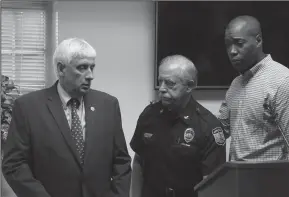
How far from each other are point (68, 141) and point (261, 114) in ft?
3.18

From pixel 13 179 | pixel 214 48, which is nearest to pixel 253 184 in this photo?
pixel 13 179

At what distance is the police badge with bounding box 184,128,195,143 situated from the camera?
9.66 feet

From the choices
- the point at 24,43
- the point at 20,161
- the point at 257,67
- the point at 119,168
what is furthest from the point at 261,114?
the point at 24,43

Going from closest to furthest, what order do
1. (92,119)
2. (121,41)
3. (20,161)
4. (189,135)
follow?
(20,161) < (92,119) < (189,135) < (121,41)

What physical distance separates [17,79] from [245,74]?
241cm

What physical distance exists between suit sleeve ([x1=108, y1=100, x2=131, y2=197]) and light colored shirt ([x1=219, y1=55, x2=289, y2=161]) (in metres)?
0.59

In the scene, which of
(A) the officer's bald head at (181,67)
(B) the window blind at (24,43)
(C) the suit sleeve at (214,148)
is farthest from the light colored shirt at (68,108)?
(B) the window blind at (24,43)

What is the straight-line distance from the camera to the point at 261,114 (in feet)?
8.98

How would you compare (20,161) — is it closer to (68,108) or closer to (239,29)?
(68,108)

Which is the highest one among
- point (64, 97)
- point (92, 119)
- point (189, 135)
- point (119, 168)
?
point (64, 97)

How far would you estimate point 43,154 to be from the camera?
2611 millimetres

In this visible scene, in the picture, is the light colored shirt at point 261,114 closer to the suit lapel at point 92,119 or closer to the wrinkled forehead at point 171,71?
the wrinkled forehead at point 171,71

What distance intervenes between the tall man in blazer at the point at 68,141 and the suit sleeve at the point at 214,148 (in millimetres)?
427

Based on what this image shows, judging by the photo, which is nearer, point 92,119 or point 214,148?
point 92,119
